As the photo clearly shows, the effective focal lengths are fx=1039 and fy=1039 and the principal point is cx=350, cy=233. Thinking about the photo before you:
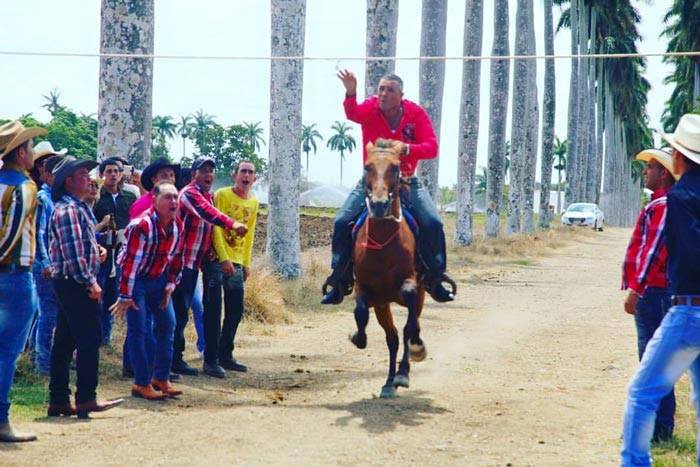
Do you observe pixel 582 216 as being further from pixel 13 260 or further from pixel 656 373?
pixel 656 373

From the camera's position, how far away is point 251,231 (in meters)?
11.4

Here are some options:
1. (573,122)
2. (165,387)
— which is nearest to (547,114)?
(573,122)

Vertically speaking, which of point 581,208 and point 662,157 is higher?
point 662,157

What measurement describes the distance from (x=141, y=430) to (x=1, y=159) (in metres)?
2.36

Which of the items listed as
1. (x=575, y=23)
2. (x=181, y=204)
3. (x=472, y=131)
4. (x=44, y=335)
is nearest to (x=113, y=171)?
(x=181, y=204)

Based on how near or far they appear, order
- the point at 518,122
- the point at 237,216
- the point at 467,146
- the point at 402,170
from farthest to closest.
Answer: the point at 518,122 → the point at 467,146 → the point at 237,216 → the point at 402,170

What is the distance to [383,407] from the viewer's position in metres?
9.37

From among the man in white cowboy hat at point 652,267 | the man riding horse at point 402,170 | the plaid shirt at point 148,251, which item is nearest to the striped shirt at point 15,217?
the plaid shirt at point 148,251

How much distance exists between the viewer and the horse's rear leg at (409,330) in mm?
9664

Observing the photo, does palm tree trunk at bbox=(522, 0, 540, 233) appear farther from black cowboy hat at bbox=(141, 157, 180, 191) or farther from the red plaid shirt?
the red plaid shirt

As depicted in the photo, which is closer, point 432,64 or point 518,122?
point 432,64

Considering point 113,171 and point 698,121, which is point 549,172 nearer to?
point 113,171

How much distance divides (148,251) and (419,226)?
8.83 ft

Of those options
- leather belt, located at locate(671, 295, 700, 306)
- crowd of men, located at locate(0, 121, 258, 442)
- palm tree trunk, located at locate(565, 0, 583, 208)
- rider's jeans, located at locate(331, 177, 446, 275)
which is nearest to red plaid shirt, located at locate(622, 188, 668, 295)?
leather belt, located at locate(671, 295, 700, 306)
